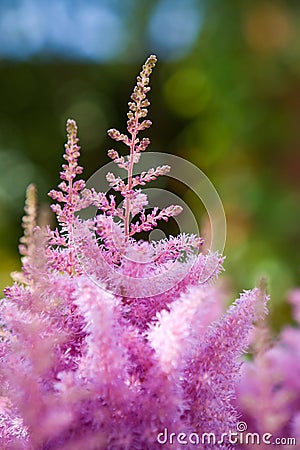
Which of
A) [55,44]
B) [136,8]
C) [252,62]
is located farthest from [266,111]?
[55,44]

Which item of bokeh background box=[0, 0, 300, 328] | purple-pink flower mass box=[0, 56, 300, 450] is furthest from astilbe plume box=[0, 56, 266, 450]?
bokeh background box=[0, 0, 300, 328]

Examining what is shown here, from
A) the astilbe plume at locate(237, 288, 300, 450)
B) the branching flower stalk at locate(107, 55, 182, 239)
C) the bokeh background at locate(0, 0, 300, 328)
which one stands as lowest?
the astilbe plume at locate(237, 288, 300, 450)

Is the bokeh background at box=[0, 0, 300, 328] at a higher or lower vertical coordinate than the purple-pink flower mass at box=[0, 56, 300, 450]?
higher

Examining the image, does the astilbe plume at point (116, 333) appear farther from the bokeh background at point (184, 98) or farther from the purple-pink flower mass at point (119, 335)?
the bokeh background at point (184, 98)

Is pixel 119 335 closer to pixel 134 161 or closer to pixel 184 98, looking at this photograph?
pixel 134 161

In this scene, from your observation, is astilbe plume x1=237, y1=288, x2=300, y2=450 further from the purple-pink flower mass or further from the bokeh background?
the bokeh background

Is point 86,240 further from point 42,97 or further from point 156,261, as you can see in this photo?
point 42,97

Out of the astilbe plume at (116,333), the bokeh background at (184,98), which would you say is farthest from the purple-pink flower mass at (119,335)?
the bokeh background at (184,98)
